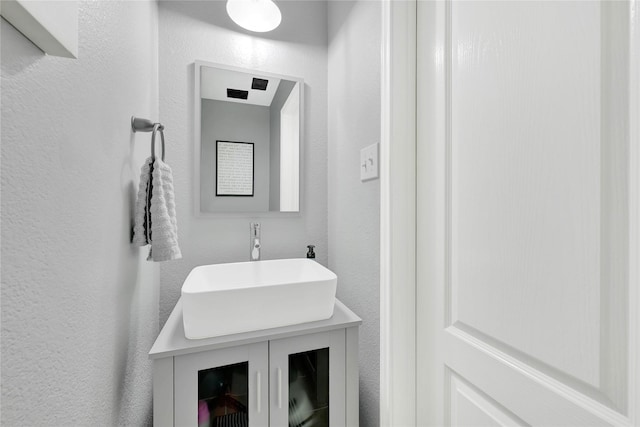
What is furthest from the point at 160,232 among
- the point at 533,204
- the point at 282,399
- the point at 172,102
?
the point at 533,204

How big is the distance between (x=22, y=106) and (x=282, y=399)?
91 cm

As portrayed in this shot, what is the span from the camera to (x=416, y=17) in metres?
0.87

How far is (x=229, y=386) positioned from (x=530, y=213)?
Answer: 93 cm

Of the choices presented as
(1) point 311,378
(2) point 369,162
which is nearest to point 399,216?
(2) point 369,162

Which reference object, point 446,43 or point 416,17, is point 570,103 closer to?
point 446,43

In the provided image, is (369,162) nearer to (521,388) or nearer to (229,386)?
(521,388)

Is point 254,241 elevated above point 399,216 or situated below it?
below

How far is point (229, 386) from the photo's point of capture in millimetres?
816

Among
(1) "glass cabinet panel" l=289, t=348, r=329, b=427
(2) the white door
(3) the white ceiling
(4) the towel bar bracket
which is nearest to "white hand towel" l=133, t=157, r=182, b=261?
(4) the towel bar bracket

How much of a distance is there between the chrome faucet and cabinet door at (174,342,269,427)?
481 mm

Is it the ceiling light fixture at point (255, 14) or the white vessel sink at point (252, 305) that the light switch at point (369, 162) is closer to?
the white vessel sink at point (252, 305)

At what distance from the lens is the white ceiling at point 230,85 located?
1.23 m

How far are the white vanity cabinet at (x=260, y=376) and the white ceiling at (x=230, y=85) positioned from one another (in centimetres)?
98

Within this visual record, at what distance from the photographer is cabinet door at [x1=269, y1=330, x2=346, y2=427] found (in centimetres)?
84
